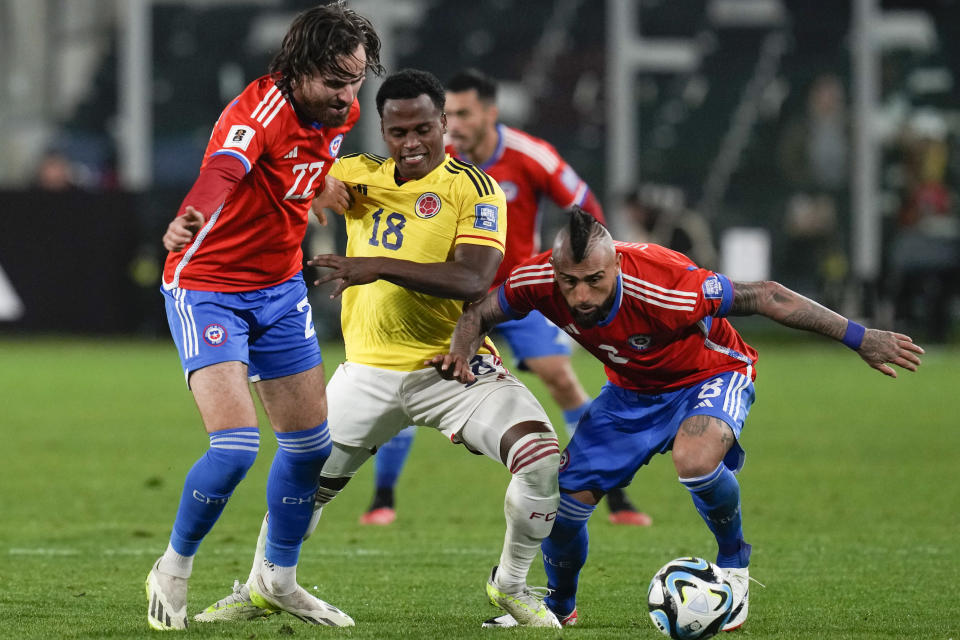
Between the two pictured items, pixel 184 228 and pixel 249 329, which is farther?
pixel 249 329

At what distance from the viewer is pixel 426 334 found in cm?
576

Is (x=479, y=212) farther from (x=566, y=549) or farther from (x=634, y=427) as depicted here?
(x=566, y=549)

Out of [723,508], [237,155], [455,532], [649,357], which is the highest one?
[237,155]

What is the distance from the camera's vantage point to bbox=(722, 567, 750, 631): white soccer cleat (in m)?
5.30

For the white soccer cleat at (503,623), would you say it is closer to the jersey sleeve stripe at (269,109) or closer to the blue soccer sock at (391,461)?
the jersey sleeve stripe at (269,109)

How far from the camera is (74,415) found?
12.7 metres

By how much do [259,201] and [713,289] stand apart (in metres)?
1.62

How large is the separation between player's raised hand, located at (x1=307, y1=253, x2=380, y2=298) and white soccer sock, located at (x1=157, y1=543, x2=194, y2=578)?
102cm

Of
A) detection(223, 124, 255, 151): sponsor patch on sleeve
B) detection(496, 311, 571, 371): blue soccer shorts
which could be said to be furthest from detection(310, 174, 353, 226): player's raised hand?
detection(496, 311, 571, 371): blue soccer shorts

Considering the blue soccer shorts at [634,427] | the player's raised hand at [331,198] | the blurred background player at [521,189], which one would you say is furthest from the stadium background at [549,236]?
the player's raised hand at [331,198]

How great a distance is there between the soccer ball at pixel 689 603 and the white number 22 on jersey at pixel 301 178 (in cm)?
180

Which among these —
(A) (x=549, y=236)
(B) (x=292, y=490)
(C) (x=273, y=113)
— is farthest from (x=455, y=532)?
(A) (x=549, y=236)

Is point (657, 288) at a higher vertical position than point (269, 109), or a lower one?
lower

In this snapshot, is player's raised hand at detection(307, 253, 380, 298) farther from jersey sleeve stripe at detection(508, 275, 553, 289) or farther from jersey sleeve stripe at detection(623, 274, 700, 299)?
jersey sleeve stripe at detection(623, 274, 700, 299)
